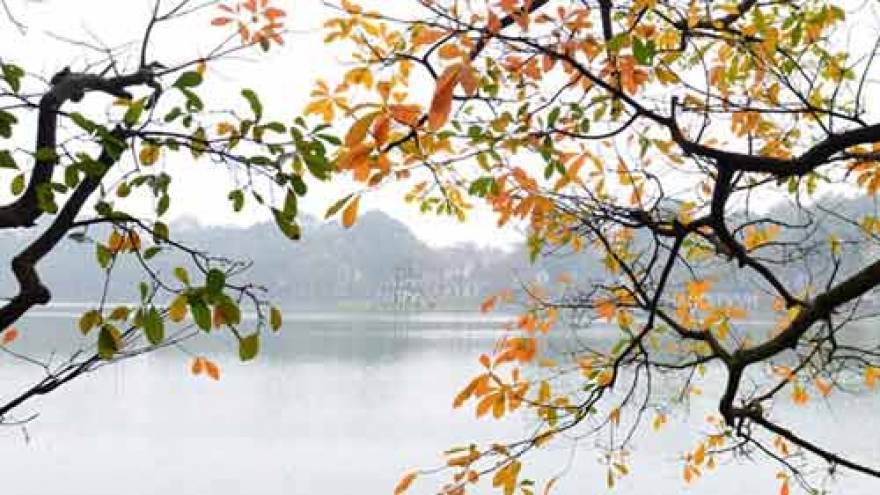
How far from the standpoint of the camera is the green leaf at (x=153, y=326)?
0.89 meters

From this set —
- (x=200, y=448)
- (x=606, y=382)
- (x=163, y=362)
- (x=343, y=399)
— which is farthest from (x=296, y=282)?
(x=606, y=382)

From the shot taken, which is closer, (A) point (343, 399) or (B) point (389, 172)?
(B) point (389, 172)

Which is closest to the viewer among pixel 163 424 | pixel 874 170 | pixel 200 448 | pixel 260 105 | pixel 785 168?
pixel 260 105

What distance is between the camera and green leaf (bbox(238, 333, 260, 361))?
991 mm

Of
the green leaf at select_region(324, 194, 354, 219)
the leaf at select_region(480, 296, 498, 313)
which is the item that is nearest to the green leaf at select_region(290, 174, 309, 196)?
the green leaf at select_region(324, 194, 354, 219)

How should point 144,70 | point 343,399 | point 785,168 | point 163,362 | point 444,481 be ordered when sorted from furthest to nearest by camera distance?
point 163,362 < point 343,399 < point 444,481 < point 785,168 < point 144,70

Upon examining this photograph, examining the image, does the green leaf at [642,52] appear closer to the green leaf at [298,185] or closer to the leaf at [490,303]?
the green leaf at [298,185]

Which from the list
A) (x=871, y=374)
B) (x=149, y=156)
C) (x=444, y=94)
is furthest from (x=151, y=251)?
(x=871, y=374)

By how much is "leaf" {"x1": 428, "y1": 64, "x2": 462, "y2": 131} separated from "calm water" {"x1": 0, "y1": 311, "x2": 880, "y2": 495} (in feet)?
16.7

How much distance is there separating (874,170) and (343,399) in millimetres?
16262

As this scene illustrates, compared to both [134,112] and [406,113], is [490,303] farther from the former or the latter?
[134,112]

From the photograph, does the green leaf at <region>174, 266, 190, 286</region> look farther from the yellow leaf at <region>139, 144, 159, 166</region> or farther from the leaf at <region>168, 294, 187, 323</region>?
the yellow leaf at <region>139, 144, 159, 166</region>

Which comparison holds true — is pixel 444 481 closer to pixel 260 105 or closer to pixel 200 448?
pixel 200 448

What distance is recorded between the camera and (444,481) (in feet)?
33.3
